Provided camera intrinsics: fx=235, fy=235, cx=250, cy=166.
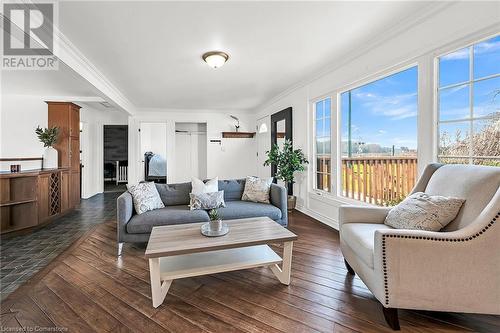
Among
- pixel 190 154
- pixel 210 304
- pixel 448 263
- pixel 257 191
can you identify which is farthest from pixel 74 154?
pixel 448 263

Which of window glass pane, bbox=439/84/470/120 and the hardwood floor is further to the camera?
window glass pane, bbox=439/84/470/120

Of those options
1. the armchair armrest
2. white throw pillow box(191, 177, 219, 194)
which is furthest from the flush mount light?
the armchair armrest

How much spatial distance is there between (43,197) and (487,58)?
18.8 ft

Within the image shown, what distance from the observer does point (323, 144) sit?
13.1 feet

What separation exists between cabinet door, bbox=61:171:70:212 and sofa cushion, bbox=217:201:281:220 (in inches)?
132

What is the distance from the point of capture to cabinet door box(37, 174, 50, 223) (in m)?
3.66

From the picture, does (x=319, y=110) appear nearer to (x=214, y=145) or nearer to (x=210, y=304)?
(x=210, y=304)

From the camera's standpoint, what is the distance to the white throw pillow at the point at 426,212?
65.3 inches

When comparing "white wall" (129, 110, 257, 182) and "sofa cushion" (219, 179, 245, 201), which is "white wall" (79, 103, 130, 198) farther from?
"sofa cushion" (219, 179, 245, 201)

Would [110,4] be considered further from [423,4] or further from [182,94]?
[182,94]

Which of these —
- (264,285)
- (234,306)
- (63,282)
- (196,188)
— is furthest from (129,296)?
(196,188)

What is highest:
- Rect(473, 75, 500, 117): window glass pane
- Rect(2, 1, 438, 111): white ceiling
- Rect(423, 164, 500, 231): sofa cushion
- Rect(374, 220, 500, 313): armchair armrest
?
Rect(2, 1, 438, 111): white ceiling

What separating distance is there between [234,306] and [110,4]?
2.67 meters

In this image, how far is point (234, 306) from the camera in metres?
1.78
